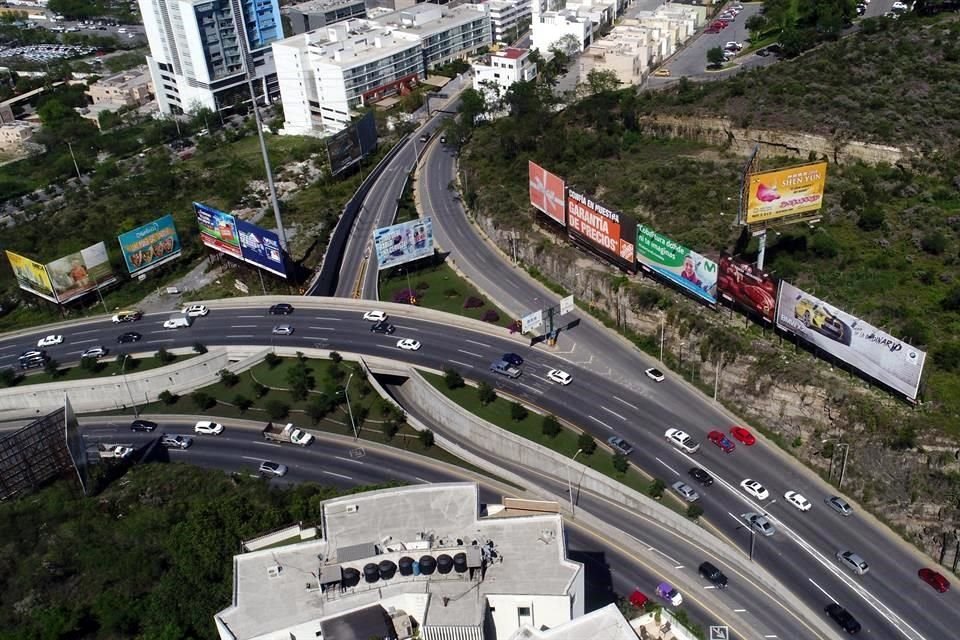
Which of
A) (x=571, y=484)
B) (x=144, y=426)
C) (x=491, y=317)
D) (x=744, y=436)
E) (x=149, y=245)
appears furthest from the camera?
(x=149, y=245)

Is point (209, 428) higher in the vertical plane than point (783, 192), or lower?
lower

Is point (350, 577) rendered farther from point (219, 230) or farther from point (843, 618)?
point (219, 230)

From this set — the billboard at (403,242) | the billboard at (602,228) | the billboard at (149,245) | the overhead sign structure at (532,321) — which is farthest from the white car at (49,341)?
the billboard at (602,228)

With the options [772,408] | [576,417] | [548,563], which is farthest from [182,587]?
[772,408]

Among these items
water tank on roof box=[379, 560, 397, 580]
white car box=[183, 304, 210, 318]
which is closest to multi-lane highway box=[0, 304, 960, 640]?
white car box=[183, 304, 210, 318]

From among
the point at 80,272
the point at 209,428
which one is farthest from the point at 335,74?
the point at 209,428

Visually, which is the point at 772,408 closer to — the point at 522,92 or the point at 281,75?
the point at 522,92

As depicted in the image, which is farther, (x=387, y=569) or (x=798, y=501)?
(x=798, y=501)
